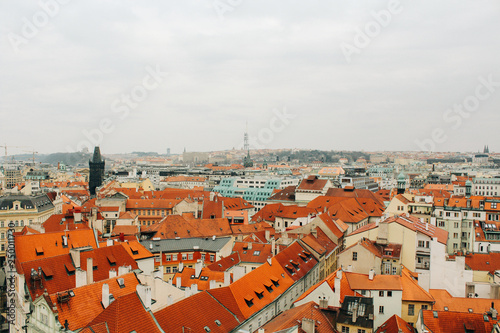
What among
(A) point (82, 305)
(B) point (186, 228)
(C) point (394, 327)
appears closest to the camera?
(A) point (82, 305)

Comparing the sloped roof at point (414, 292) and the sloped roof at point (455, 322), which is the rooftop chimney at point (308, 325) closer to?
the sloped roof at point (455, 322)

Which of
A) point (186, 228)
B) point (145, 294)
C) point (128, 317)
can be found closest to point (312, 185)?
point (186, 228)

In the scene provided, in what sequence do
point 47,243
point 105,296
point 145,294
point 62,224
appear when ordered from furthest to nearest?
point 62,224, point 47,243, point 105,296, point 145,294

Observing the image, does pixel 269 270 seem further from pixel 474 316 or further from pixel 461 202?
pixel 461 202

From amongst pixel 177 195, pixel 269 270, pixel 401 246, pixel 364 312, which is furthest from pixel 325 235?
A: pixel 177 195

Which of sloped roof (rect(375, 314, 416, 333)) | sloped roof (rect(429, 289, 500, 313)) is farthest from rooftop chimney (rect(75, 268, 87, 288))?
sloped roof (rect(429, 289, 500, 313))

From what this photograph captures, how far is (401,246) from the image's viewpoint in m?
49.8

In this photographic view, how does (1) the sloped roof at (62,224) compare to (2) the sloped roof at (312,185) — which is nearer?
(1) the sloped roof at (62,224)

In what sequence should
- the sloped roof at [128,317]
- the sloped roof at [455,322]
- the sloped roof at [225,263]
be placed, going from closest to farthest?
1. the sloped roof at [128,317]
2. the sloped roof at [455,322]
3. the sloped roof at [225,263]

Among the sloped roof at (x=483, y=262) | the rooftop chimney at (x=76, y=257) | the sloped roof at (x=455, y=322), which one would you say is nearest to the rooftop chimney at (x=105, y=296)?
the rooftop chimney at (x=76, y=257)

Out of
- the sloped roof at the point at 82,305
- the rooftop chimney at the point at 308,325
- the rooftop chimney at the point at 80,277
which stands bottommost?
the rooftop chimney at the point at 308,325

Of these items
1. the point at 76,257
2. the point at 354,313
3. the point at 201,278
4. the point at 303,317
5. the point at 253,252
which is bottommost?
the point at 201,278

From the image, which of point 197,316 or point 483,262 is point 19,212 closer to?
point 197,316

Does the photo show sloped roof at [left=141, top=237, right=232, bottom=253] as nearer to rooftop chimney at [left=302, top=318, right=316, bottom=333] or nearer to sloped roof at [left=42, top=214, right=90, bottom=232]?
sloped roof at [left=42, top=214, right=90, bottom=232]
